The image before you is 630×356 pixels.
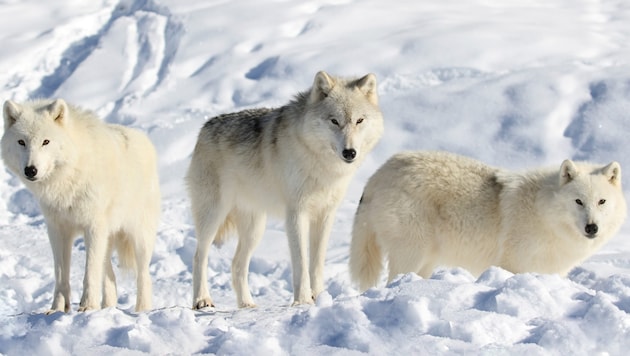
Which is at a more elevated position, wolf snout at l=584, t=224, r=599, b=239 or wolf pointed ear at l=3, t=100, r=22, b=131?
wolf pointed ear at l=3, t=100, r=22, b=131

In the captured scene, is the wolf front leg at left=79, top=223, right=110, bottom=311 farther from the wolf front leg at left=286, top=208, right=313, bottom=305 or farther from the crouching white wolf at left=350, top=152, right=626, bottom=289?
the crouching white wolf at left=350, top=152, right=626, bottom=289

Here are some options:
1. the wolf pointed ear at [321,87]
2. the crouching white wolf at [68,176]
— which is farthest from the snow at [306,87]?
the wolf pointed ear at [321,87]

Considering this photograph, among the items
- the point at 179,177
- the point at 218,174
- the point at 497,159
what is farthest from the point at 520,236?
the point at 179,177

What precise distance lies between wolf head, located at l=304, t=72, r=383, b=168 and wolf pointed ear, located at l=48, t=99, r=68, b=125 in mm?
1827

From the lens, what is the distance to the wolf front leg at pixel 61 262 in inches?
239

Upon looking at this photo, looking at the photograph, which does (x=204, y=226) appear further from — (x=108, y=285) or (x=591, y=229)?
(x=591, y=229)

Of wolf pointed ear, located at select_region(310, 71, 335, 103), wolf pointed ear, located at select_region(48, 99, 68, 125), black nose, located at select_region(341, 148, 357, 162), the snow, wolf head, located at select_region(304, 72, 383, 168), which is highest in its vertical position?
wolf pointed ear, located at select_region(48, 99, 68, 125)

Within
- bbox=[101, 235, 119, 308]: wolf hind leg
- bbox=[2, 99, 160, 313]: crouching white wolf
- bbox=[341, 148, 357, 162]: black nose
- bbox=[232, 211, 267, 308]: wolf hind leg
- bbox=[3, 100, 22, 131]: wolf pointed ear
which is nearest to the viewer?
bbox=[2, 99, 160, 313]: crouching white wolf

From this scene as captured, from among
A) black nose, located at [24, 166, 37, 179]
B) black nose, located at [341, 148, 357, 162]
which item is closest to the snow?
black nose, located at [341, 148, 357, 162]

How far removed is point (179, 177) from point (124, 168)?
23.8ft

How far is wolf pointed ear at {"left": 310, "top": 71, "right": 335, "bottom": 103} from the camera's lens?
6.75 meters

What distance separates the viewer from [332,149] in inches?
256

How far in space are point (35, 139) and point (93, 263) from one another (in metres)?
0.99

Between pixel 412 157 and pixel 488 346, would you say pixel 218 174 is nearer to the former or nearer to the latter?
pixel 412 157
